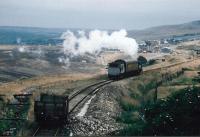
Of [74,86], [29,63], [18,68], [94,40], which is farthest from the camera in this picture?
[94,40]

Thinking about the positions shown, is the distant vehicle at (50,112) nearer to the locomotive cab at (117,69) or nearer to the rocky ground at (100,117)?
the rocky ground at (100,117)

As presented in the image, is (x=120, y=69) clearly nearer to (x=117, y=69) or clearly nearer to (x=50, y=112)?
(x=117, y=69)

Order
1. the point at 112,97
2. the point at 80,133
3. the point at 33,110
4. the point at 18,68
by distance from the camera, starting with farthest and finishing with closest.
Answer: the point at 18,68
the point at 112,97
the point at 33,110
the point at 80,133

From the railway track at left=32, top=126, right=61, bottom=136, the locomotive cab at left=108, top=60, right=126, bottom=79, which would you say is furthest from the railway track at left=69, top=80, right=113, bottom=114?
the railway track at left=32, top=126, right=61, bottom=136

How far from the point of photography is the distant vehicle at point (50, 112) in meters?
32.1

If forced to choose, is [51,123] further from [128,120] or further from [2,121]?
[128,120]

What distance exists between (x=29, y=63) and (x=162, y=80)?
7672 cm

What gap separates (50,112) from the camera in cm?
3228

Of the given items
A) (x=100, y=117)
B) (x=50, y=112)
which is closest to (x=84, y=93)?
(x=100, y=117)

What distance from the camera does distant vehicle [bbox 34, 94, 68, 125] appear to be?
3206cm

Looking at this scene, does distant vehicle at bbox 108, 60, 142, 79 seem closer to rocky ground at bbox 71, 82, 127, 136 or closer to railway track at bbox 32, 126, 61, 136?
rocky ground at bbox 71, 82, 127, 136

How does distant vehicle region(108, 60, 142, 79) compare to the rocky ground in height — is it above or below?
above

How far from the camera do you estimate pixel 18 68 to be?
120 metres

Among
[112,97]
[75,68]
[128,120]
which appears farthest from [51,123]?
[75,68]
